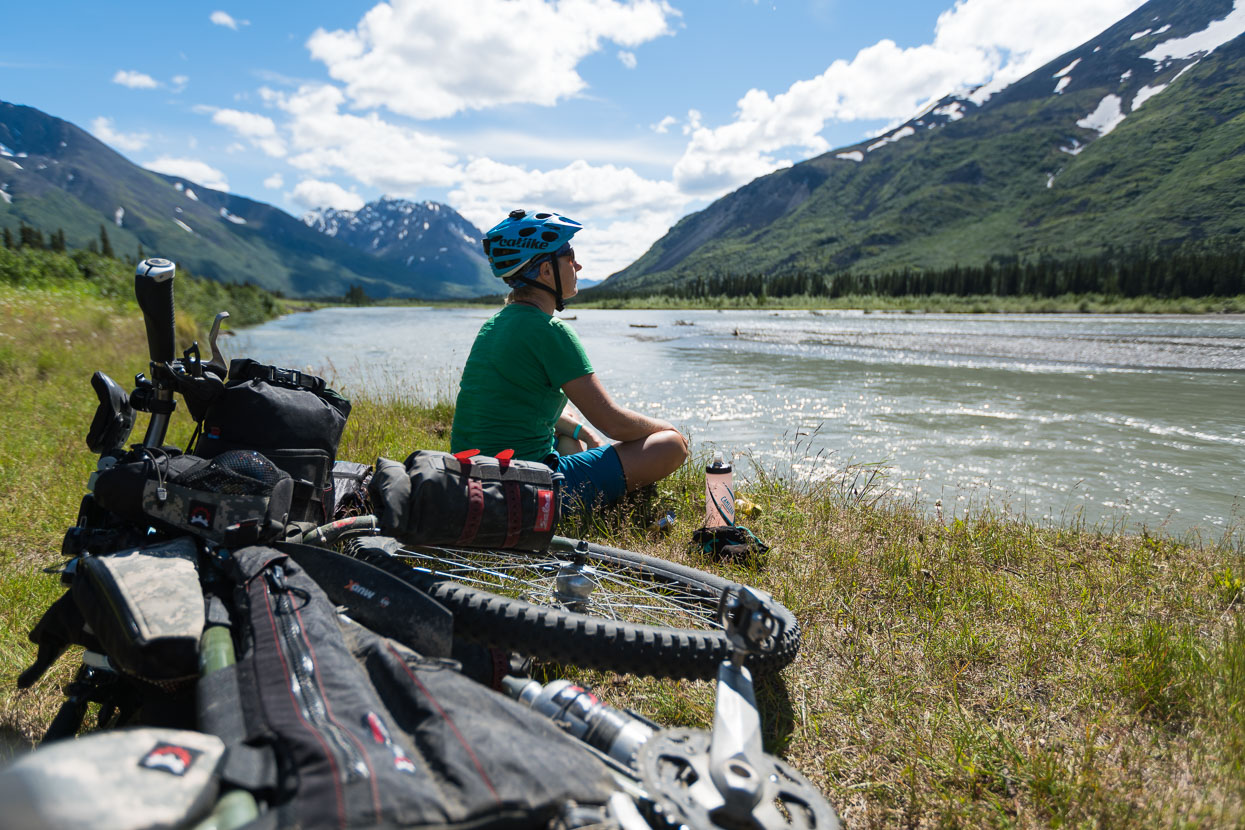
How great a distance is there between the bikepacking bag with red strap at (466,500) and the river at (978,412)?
431cm

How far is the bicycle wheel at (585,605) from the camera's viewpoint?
2.65 meters

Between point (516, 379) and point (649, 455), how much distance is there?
1.22 meters

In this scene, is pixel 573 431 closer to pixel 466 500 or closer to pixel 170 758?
pixel 466 500

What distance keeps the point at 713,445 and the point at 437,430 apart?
13.2ft

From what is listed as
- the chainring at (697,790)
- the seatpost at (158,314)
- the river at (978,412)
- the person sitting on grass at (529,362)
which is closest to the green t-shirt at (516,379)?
the person sitting on grass at (529,362)

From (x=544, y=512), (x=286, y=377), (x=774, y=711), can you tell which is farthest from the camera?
(x=286, y=377)

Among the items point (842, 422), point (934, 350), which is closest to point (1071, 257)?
point (934, 350)

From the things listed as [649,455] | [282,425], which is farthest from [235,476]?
[649,455]

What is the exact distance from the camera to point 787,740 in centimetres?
260

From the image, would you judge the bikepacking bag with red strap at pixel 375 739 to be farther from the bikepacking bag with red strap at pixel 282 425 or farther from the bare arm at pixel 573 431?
the bare arm at pixel 573 431

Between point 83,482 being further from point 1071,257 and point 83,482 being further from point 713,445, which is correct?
point 1071,257

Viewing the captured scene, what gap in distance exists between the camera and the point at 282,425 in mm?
3053

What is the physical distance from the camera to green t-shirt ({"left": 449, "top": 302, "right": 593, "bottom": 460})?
4.16 metres

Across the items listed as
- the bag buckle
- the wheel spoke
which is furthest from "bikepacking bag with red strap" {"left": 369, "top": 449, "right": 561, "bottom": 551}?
the bag buckle
